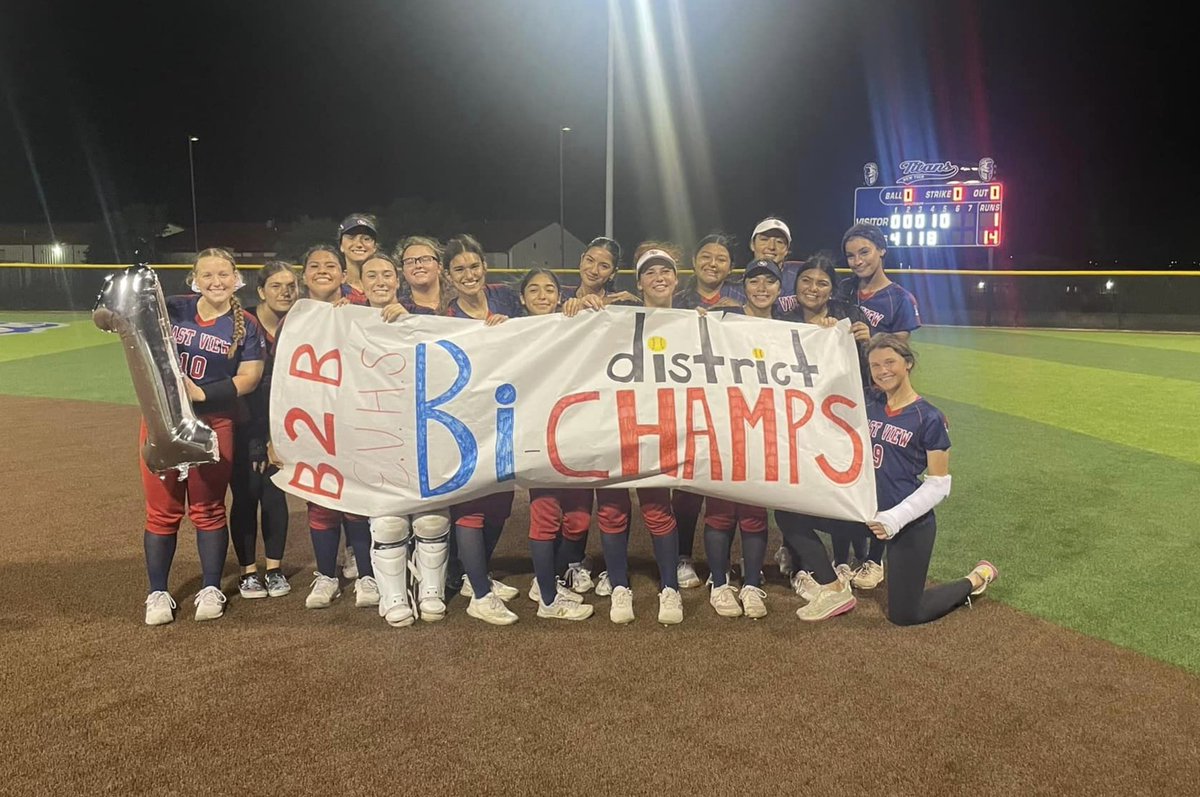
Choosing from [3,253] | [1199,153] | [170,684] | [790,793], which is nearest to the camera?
[790,793]

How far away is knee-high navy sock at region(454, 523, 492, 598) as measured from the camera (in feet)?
12.0

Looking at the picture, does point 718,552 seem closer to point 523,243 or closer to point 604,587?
point 604,587

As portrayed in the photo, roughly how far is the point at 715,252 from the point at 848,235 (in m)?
0.77

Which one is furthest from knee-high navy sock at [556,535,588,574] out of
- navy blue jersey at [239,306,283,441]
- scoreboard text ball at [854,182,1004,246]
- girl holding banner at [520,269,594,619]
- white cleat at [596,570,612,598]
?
scoreboard text ball at [854,182,1004,246]

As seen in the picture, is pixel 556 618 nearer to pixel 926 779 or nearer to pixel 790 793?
pixel 790 793

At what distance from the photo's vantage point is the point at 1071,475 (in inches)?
248

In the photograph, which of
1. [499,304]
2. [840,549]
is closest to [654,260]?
[499,304]

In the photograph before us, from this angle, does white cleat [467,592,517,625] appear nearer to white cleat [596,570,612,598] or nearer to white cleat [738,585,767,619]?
white cleat [596,570,612,598]

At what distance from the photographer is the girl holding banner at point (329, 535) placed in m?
3.84

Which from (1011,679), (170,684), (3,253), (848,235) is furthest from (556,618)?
(3,253)

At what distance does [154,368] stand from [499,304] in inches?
63.2

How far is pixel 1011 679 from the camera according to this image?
3123mm

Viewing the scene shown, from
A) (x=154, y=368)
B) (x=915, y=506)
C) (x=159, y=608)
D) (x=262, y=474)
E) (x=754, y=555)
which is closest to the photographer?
(x=154, y=368)

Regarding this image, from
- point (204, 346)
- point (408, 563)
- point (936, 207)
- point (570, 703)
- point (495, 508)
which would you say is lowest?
point (570, 703)
